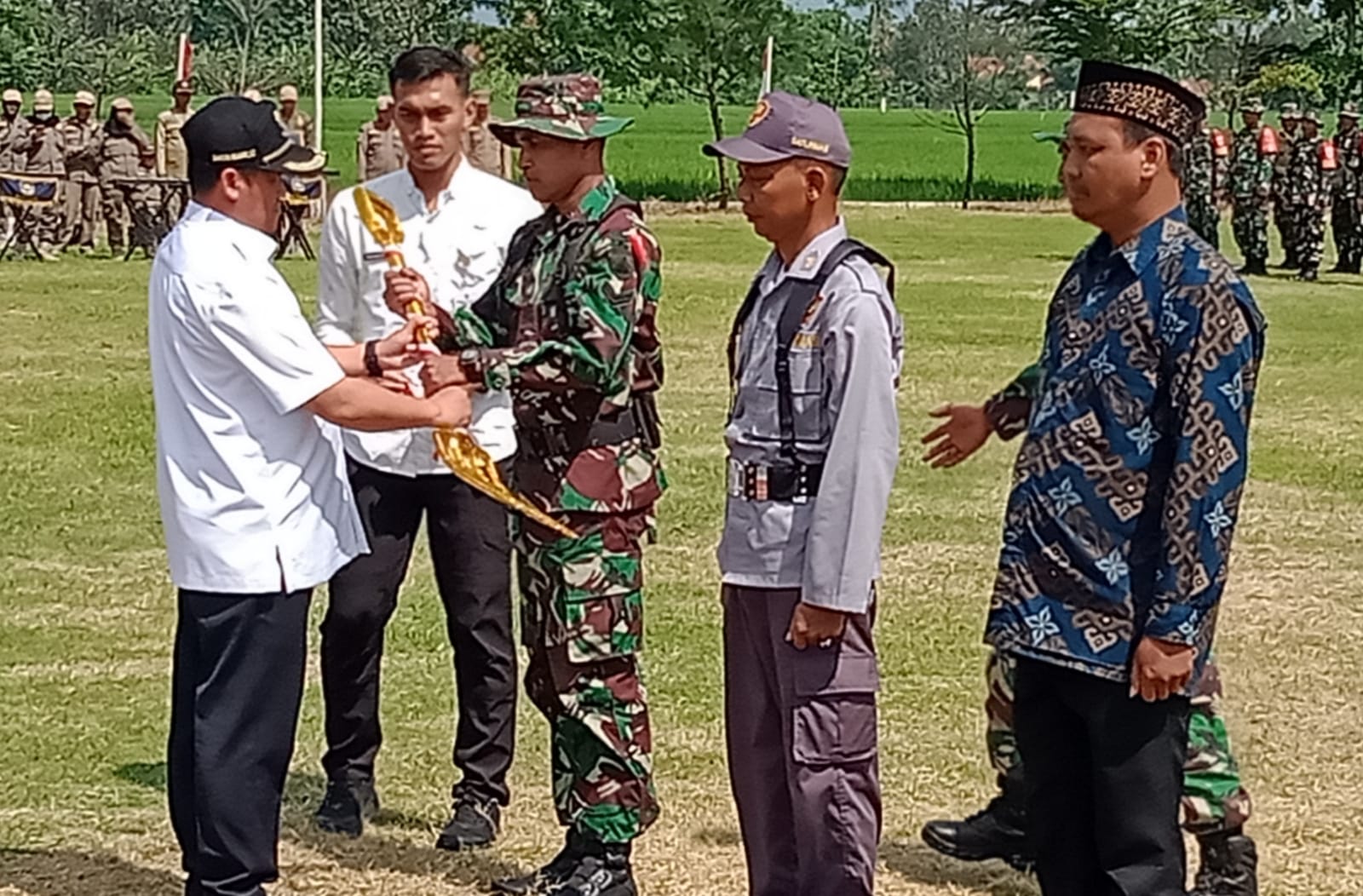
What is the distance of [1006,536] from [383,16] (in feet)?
222

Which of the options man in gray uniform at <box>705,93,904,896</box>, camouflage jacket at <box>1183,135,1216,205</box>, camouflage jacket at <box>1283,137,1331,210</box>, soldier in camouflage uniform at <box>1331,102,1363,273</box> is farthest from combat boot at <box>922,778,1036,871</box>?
camouflage jacket at <box>1183,135,1216,205</box>

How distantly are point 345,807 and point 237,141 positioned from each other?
6.91 ft

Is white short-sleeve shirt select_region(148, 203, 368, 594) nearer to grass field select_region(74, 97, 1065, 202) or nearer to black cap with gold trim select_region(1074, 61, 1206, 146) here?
black cap with gold trim select_region(1074, 61, 1206, 146)

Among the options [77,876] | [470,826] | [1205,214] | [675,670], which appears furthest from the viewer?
[1205,214]

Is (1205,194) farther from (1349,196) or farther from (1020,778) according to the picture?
(1020,778)

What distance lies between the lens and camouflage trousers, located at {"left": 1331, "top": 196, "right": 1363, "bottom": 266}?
84.8ft

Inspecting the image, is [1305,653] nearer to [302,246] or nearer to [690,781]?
[690,781]

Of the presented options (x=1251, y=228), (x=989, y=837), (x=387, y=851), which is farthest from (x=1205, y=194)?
(x=387, y=851)

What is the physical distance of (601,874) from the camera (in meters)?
5.24

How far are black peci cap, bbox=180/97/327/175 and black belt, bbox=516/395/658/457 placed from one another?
897mm

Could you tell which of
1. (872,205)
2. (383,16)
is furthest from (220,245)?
(383,16)

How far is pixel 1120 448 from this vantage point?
4.05 m

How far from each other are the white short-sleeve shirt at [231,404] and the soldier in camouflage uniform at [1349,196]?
2257cm

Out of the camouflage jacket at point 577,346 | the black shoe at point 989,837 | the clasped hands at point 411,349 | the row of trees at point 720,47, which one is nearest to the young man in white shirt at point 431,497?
the clasped hands at point 411,349
